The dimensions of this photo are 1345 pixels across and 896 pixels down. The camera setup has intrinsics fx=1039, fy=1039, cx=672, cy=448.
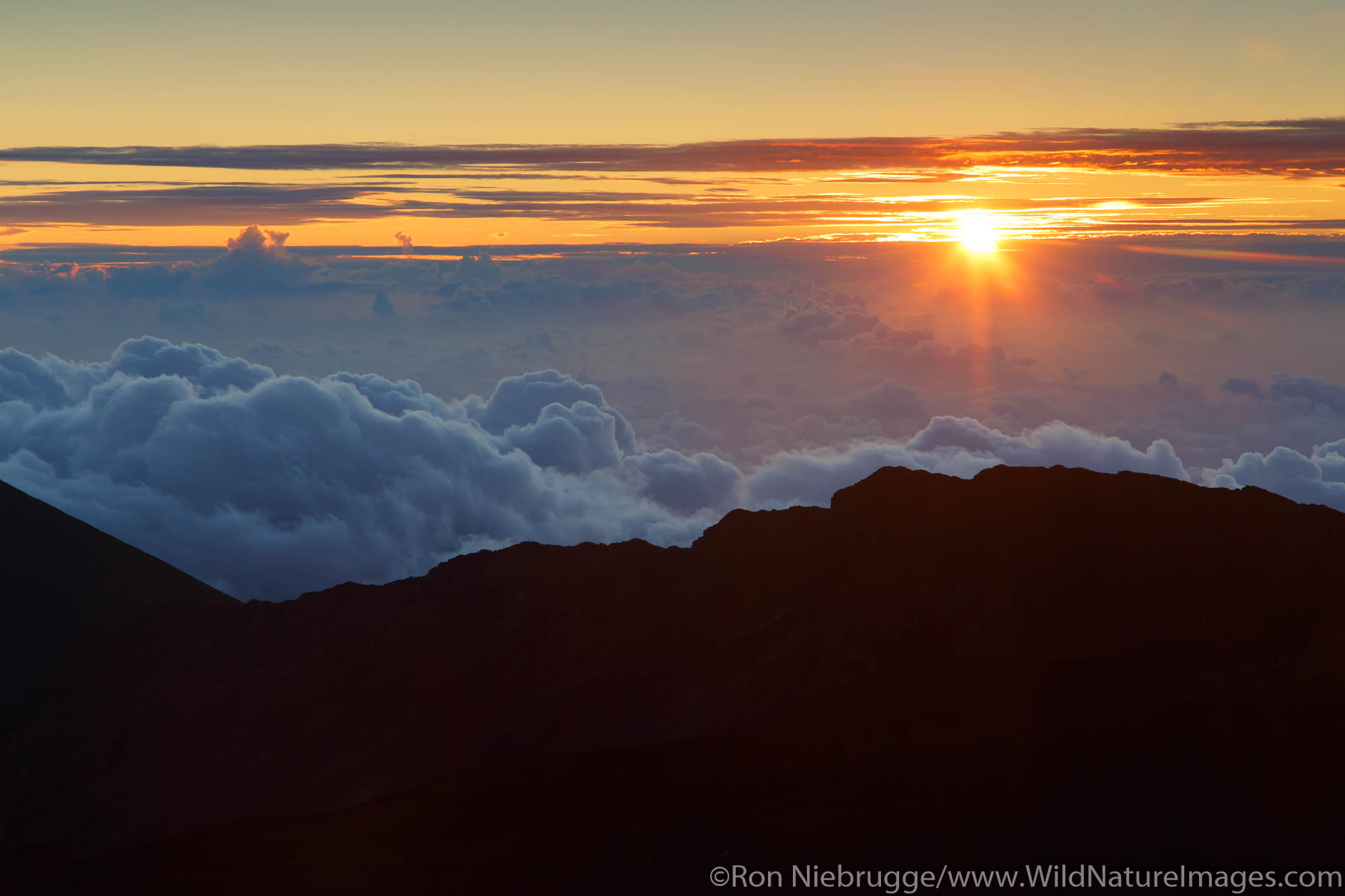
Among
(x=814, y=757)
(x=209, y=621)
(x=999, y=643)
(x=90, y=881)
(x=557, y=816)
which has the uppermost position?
(x=209, y=621)

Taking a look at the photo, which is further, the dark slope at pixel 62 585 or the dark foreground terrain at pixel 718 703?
the dark slope at pixel 62 585

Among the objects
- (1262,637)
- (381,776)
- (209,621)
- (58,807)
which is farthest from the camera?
(209,621)

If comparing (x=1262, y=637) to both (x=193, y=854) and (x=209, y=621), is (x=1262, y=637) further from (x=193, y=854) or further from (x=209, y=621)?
(x=209, y=621)

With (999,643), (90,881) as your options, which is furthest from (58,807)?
(999,643)

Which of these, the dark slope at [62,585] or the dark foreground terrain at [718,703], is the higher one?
the dark slope at [62,585]

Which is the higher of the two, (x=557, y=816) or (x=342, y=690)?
(x=342, y=690)
